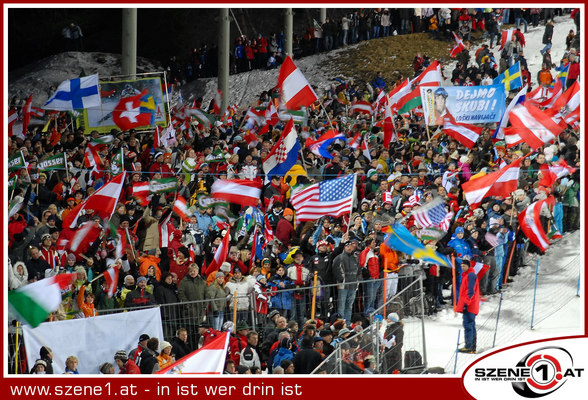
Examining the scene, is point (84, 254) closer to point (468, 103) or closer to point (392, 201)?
point (392, 201)

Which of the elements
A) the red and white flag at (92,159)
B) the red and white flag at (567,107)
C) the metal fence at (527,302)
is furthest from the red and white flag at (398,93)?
the red and white flag at (92,159)

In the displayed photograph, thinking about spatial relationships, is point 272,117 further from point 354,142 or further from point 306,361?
point 306,361

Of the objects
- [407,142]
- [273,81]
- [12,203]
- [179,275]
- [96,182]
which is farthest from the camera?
[273,81]

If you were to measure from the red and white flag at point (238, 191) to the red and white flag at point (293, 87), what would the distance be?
9.00 feet

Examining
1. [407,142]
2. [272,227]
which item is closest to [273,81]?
[407,142]

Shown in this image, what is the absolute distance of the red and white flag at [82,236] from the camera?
61.3ft

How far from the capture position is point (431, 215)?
20.1 meters

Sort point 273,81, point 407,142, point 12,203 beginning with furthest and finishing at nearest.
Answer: point 273,81, point 407,142, point 12,203


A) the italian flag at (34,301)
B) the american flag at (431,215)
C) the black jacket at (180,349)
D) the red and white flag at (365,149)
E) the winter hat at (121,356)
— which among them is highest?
the italian flag at (34,301)

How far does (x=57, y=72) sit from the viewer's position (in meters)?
44.7

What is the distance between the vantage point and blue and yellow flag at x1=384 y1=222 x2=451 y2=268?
1773 centimetres

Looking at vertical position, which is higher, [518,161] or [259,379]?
[518,161]

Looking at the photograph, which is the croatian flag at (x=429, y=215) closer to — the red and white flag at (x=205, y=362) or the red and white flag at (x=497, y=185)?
the red and white flag at (x=497, y=185)

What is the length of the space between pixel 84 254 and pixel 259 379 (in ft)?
19.1
